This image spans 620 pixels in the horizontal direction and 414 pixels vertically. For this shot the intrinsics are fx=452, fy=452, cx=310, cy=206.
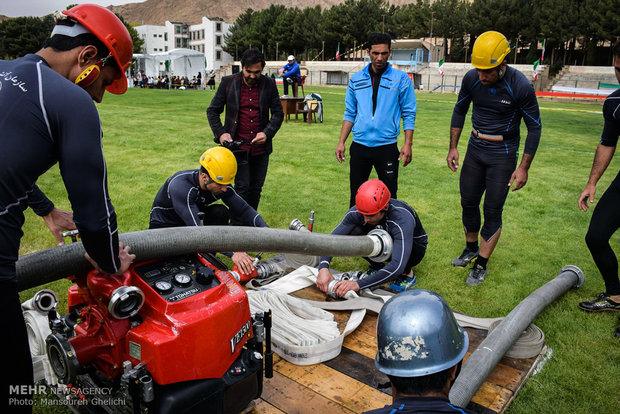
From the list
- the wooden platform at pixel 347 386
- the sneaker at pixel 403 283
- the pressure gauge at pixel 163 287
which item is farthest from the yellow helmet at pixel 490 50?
the pressure gauge at pixel 163 287

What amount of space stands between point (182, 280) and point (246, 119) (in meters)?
3.59

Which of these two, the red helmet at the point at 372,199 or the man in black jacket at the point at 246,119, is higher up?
the man in black jacket at the point at 246,119

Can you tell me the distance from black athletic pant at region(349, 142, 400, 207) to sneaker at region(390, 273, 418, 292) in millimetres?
1114

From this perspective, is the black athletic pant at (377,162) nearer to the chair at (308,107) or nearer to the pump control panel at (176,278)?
the pump control panel at (176,278)

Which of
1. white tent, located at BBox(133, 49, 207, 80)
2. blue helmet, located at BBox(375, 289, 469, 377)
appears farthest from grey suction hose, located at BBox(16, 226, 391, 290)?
white tent, located at BBox(133, 49, 207, 80)

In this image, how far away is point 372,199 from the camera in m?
4.15

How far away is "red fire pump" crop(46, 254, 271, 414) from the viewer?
2229 mm

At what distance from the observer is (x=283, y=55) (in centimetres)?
9656

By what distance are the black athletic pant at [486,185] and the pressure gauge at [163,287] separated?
3681mm

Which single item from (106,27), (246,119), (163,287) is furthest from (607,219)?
(106,27)

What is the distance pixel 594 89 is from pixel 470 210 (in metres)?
52.3

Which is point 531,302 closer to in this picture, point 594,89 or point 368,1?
point 594,89

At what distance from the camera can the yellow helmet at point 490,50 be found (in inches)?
171

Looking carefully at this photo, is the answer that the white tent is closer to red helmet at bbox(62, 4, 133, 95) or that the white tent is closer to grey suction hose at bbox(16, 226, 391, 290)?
grey suction hose at bbox(16, 226, 391, 290)
